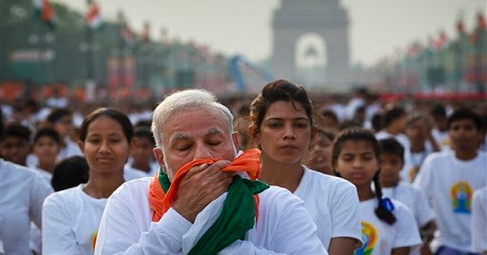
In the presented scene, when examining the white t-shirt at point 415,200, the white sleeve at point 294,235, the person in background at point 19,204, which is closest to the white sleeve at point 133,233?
the white sleeve at point 294,235

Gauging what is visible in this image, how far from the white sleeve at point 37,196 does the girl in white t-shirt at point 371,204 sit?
1.86 metres

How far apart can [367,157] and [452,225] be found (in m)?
2.49

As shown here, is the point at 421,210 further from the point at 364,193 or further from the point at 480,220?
the point at 364,193

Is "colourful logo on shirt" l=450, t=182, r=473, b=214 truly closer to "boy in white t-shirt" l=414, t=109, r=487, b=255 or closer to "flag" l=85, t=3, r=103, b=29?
"boy in white t-shirt" l=414, t=109, r=487, b=255

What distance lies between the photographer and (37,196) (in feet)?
19.9

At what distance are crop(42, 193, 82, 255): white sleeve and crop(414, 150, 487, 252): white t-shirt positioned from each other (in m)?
4.15

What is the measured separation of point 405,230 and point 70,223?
2.06m

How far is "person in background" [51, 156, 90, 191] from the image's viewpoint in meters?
7.10

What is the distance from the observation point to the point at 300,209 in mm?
3527

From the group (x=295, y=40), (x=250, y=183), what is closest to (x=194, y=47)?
(x=295, y=40)

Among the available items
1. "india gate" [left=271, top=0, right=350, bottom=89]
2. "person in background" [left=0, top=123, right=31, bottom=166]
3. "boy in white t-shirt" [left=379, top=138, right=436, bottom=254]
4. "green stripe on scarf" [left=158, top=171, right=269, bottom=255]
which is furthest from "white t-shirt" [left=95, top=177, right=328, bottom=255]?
"india gate" [left=271, top=0, right=350, bottom=89]

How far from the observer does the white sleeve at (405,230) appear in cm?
597

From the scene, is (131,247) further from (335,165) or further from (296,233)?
(335,165)

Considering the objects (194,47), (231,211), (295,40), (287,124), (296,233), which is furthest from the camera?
(295,40)
